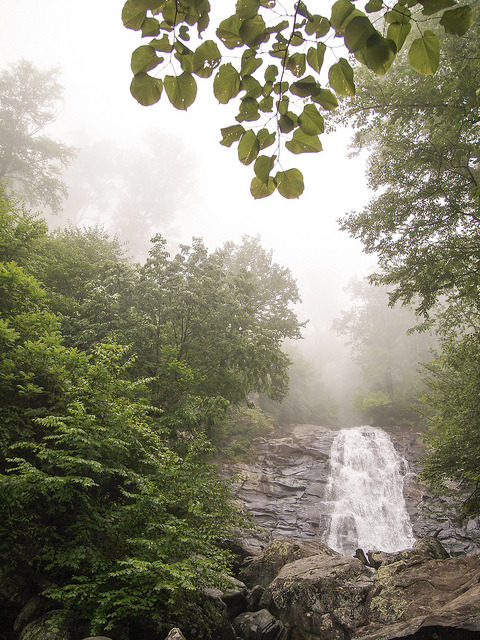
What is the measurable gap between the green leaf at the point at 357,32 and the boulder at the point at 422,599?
5.00 m

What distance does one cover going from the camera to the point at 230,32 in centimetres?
123

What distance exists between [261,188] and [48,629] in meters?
4.70

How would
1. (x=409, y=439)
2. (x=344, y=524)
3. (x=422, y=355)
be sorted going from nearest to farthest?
(x=344, y=524)
(x=409, y=439)
(x=422, y=355)

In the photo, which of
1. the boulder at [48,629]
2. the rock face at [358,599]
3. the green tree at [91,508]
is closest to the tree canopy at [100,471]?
the green tree at [91,508]

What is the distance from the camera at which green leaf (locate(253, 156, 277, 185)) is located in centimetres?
126

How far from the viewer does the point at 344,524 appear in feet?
40.2

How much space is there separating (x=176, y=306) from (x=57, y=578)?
659 centimetres

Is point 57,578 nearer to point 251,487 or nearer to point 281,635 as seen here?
point 281,635

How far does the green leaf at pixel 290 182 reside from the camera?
125 centimetres

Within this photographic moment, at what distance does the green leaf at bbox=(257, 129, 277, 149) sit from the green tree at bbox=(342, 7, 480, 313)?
7428 mm

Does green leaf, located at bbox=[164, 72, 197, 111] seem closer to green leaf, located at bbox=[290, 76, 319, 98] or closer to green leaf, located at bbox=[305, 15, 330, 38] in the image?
green leaf, located at bbox=[290, 76, 319, 98]

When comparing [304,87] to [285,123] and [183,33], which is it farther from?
[183,33]

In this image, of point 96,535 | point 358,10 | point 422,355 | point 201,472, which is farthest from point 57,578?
point 422,355

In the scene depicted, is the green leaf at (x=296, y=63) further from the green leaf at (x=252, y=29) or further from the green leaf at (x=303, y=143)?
the green leaf at (x=303, y=143)
